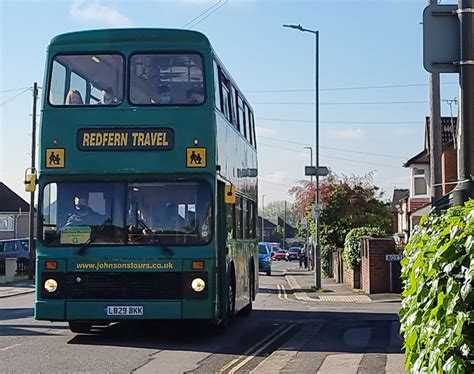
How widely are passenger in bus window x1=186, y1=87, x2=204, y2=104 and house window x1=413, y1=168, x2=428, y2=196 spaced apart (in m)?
37.6

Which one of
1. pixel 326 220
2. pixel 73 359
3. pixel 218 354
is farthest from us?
pixel 326 220

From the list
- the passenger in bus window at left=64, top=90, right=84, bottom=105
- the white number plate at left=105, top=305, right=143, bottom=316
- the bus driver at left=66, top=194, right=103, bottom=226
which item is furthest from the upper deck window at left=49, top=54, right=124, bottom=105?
the white number plate at left=105, top=305, right=143, bottom=316

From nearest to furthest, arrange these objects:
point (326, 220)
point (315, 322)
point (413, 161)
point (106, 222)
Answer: point (106, 222) < point (315, 322) < point (326, 220) < point (413, 161)

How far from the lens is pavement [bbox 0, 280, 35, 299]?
105 ft

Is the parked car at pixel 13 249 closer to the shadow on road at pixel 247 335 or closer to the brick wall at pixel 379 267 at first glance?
the brick wall at pixel 379 267

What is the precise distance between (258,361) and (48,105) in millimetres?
5199

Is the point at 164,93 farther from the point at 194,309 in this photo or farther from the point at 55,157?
the point at 194,309

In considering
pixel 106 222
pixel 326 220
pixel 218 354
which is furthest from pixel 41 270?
pixel 326 220

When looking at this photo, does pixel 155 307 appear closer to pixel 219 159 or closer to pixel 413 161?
pixel 219 159

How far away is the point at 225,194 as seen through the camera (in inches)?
568

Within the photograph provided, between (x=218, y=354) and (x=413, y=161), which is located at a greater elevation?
(x=413, y=161)

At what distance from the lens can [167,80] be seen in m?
13.9

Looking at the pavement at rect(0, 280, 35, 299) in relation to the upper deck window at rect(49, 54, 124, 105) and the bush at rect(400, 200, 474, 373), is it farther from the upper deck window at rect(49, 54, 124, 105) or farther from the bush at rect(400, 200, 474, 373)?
the bush at rect(400, 200, 474, 373)

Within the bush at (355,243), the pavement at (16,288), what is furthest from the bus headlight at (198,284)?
the pavement at (16,288)
